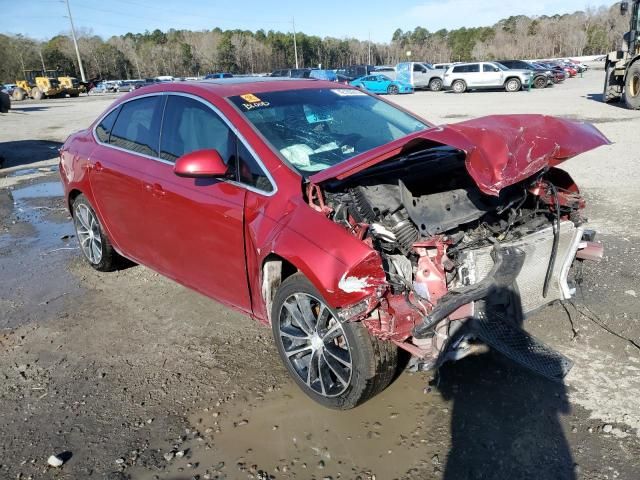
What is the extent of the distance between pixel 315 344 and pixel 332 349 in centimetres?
11

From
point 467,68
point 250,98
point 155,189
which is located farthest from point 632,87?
point 155,189

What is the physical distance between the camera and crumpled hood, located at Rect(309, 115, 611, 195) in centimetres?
242

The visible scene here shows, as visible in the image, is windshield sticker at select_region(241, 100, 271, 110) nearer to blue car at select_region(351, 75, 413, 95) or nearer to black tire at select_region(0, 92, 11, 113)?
black tire at select_region(0, 92, 11, 113)

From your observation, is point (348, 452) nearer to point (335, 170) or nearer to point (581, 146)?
point (335, 170)

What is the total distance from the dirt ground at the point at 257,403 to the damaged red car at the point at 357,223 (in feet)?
0.84

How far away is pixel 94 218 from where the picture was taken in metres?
4.86

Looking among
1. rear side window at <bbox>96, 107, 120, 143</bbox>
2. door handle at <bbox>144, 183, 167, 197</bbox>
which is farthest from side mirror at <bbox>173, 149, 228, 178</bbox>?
rear side window at <bbox>96, 107, 120, 143</bbox>

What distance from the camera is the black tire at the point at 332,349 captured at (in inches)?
105

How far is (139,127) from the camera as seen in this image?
4.20 meters

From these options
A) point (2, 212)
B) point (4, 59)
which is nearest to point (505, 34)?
point (4, 59)

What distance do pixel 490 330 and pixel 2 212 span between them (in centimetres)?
779

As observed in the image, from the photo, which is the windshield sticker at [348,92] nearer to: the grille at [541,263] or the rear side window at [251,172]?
the rear side window at [251,172]

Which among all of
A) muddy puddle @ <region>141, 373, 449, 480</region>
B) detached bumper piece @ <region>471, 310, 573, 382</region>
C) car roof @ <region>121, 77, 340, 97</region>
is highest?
Result: car roof @ <region>121, 77, 340, 97</region>

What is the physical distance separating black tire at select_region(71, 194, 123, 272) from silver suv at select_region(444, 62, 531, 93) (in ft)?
95.6
